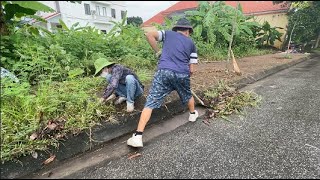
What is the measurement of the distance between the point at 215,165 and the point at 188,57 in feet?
4.76

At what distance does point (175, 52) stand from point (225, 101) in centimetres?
168

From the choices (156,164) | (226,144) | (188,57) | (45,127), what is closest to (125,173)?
(156,164)

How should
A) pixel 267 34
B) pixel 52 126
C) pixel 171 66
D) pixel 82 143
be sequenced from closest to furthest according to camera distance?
pixel 52 126
pixel 82 143
pixel 171 66
pixel 267 34

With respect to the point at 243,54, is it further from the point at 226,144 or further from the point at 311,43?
the point at 226,144

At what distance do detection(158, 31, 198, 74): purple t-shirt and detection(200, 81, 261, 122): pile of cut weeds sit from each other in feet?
3.60

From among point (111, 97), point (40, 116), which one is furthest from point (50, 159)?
point (111, 97)

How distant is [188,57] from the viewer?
3295 millimetres

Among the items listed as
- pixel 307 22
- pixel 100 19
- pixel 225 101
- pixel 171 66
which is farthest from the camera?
pixel 100 19

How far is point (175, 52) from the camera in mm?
3158

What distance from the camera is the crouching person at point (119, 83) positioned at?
3280 mm

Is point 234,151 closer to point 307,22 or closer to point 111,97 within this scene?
point 111,97

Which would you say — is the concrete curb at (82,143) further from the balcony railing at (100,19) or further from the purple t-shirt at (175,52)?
the balcony railing at (100,19)

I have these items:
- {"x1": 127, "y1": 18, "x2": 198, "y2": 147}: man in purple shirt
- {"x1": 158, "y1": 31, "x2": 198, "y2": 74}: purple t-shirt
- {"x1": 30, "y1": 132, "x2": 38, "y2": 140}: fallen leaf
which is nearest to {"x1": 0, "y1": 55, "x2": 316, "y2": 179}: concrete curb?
{"x1": 30, "y1": 132, "x2": 38, "y2": 140}: fallen leaf

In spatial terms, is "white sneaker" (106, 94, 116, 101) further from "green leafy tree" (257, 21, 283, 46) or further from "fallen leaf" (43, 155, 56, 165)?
"green leafy tree" (257, 21, 283, 46)
